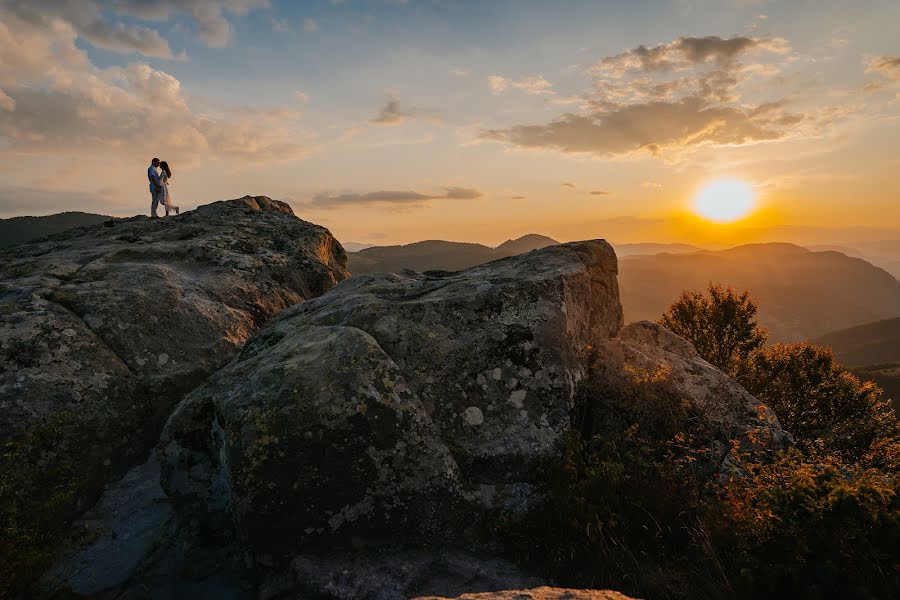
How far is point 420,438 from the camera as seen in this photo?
6.67 metres

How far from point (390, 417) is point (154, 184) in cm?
2277

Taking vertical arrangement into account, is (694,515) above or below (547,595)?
below

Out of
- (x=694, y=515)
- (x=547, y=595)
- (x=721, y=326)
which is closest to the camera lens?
(x=547, y=595)

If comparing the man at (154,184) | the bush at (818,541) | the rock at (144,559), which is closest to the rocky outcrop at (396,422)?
the rock at (144,559)

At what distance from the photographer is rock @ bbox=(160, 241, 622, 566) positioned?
238 inches

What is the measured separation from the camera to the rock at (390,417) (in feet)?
19.9

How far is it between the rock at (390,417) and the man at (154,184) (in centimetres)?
1791

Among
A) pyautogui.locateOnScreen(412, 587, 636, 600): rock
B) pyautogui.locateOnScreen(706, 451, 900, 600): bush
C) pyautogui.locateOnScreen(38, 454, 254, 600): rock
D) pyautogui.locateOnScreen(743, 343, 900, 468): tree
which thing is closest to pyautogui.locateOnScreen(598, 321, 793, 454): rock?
pyautogui.locateOnScreen(706, 451, 900, 600): bush

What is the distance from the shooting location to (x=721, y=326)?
1201 inches

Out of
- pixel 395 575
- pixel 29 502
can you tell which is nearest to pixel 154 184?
pixel 29 502

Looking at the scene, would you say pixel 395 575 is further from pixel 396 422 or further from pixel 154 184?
pixel 154 184

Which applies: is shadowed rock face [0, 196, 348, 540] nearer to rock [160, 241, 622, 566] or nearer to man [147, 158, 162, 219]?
rock [160, 241, 622, 566]

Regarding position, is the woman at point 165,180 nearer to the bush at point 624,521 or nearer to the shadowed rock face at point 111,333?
the shadowed rock face at point 111,333

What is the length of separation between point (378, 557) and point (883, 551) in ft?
17.7
